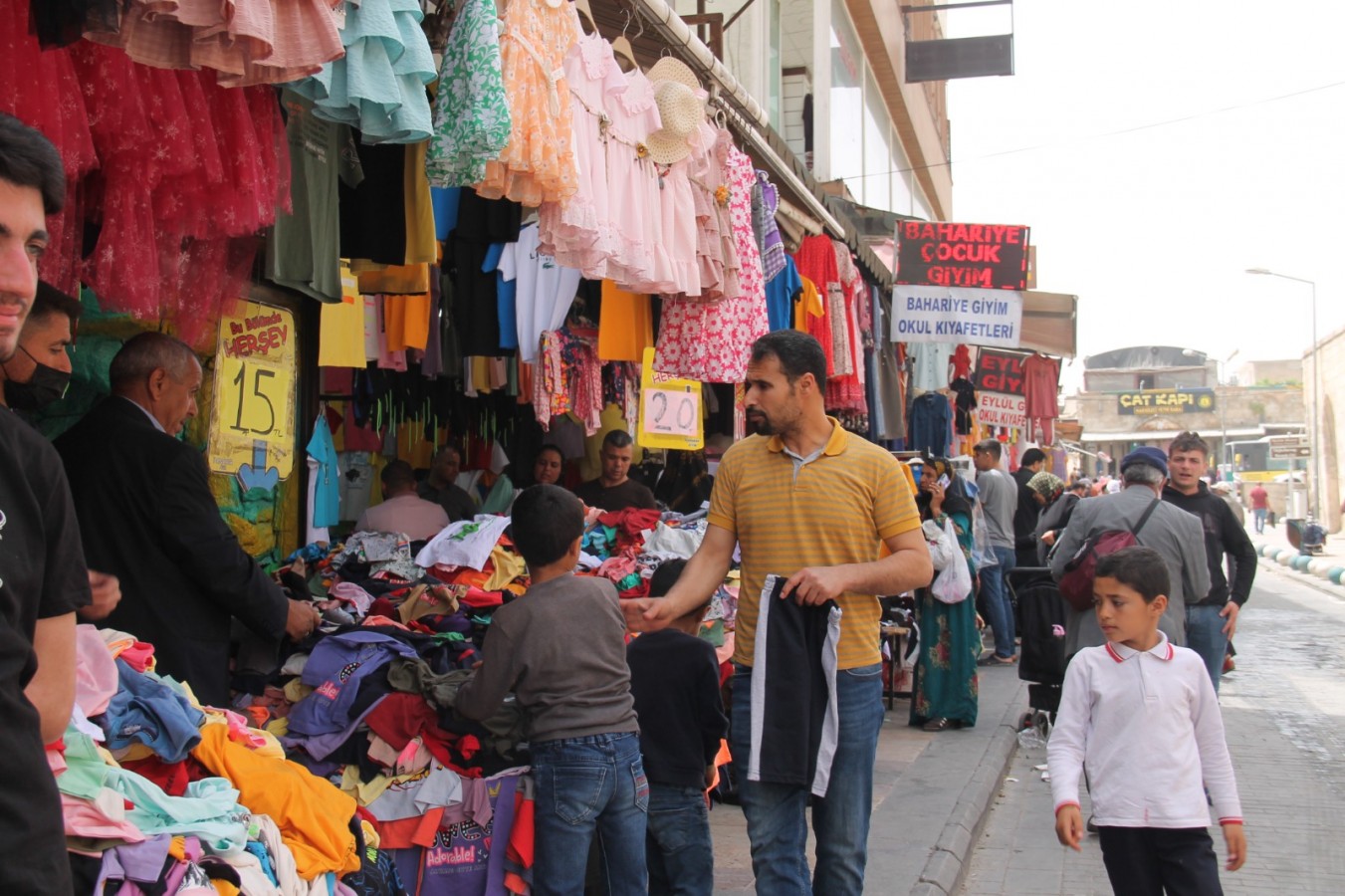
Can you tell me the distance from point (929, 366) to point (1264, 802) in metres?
9.70

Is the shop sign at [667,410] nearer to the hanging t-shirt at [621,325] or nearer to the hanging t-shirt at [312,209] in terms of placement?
the hanging t-shirt at [621,325]

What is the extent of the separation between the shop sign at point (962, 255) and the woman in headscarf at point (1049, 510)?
233 centimetres

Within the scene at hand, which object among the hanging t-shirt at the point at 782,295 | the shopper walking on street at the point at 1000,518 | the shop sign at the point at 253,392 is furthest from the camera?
the shopper walking on street at the point at 1000,518

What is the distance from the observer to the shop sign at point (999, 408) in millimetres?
19344

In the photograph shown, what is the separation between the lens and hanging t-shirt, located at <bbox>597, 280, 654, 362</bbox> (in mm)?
6945

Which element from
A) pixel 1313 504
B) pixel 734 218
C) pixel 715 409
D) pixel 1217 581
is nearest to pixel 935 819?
pixel 1217 581

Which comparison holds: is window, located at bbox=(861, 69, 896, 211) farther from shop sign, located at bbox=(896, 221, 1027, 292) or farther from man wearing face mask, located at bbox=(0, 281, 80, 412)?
man wearing face mask, located at bbox=(0, 281, 80, 412)

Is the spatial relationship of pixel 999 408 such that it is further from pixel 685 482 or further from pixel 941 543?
pixel 941 543

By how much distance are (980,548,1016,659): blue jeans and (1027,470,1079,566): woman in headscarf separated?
38cm

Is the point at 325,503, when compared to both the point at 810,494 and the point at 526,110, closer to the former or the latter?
the point at 526,110

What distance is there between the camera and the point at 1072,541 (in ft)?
22.5

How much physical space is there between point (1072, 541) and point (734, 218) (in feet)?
8.74

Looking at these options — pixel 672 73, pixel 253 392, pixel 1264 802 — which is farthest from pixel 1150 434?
pixel 253 392

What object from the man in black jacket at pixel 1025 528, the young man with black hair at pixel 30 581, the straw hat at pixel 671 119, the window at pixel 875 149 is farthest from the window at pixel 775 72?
the young man with black hair at pixel 30 581
